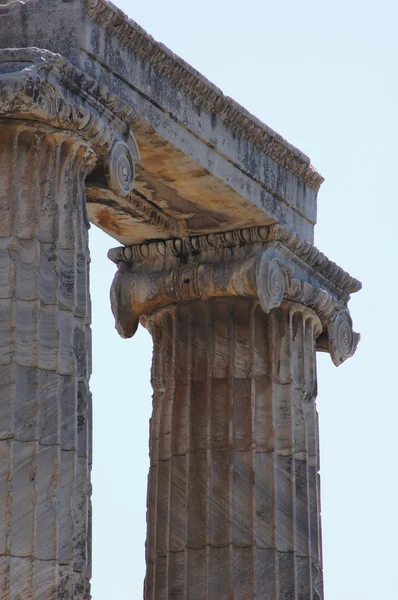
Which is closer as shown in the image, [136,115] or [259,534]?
[136,115]

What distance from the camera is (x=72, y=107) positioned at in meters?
25.8

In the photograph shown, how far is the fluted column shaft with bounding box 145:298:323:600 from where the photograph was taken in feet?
103

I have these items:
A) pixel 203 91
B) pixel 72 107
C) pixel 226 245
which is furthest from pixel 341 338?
pixel 72 107

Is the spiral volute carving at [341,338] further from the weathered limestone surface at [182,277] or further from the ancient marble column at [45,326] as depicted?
the ancient marble column at [45,326]

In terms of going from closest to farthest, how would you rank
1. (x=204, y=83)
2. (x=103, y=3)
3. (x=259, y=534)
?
(x=103, y=3)
(x=204, y=83)
(x=259, y=534)

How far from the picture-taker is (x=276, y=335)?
32.6 m

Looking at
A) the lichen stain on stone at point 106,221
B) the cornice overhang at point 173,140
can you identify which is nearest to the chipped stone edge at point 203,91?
the cornice overhang at point 173,140

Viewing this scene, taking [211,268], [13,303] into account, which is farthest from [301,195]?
[13,303]

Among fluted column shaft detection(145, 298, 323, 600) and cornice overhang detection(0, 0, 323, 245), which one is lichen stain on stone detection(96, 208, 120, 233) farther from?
fluted column shaft detection(145, 298, 323, 600)

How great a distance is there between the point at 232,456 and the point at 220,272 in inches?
108

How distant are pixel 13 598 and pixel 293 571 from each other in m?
8.27

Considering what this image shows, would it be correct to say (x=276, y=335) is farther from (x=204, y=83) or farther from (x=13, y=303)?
(x=13, y=303)

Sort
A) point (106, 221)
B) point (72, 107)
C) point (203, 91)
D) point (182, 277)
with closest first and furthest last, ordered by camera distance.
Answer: point (72, 107), point (203, 91), point (106, 221), point (182, 277)

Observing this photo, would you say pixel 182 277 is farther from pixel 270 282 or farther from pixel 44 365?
pixel 44 365
